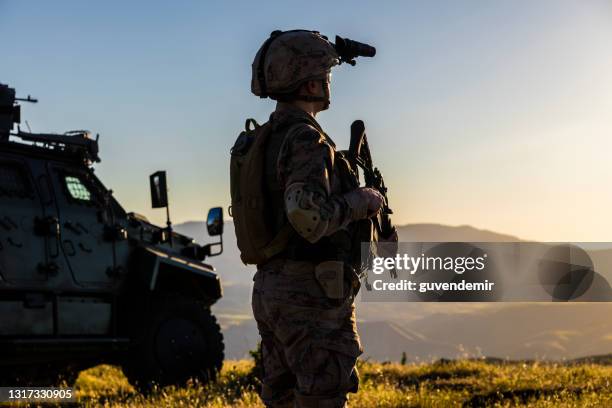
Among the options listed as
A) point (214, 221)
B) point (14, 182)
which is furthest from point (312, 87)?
point (14, 182)

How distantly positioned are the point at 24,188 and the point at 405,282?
3.63m

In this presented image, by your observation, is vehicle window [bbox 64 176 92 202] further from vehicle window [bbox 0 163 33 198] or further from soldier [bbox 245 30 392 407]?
soldier [bbox 245 30 392 407]

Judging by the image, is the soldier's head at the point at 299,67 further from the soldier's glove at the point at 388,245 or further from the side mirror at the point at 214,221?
the side mirror at the point at 214,221

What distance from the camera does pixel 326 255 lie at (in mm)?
3480

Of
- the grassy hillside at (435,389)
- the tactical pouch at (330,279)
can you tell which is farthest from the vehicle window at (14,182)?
the tactical pouch at (330,279)

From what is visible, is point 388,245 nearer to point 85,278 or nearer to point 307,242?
point 307,242

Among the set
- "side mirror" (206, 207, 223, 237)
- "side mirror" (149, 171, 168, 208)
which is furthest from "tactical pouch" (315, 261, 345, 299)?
"side mirror" (149, 171, 168, 208)

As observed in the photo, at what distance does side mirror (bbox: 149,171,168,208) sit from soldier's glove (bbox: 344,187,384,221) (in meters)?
4.79

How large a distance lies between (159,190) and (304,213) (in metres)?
5.01

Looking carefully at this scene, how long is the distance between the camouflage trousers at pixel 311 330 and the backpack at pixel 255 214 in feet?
0.25

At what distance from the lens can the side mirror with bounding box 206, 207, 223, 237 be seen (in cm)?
609

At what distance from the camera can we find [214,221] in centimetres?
636

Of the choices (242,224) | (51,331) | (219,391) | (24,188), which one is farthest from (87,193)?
(242,224)

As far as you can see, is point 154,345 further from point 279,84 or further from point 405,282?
point 279,84
